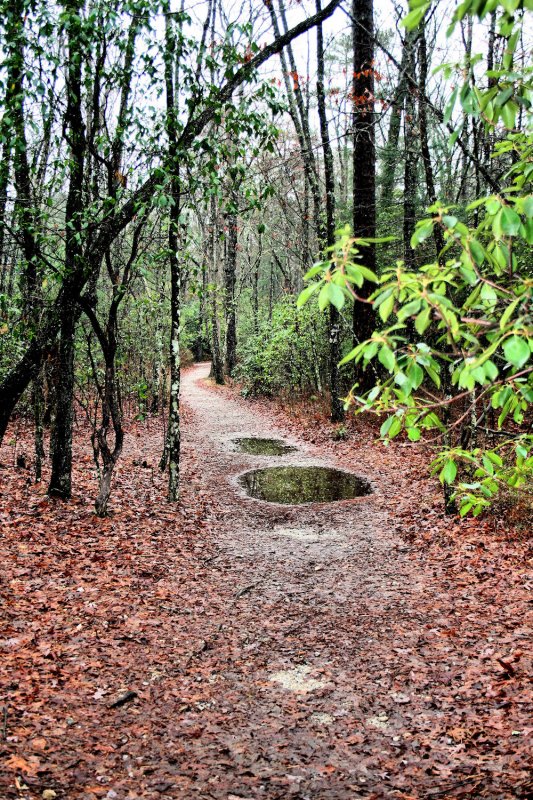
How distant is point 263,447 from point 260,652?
32.3ft

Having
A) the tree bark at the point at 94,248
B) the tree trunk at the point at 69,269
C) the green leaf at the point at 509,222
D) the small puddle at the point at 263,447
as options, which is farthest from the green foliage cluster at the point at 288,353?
the green leaf at the point at 509,222

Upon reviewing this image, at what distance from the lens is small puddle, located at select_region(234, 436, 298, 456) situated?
14.3 meters

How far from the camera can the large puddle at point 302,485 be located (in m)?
10.4

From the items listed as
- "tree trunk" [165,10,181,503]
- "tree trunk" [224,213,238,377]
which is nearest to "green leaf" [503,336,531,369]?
"tree trunk" [165,10,181,503]

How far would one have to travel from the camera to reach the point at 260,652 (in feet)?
17.1

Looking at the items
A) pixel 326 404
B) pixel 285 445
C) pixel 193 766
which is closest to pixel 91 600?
pixel 193 766

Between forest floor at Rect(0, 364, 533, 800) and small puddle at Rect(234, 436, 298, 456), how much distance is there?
472 centimetres

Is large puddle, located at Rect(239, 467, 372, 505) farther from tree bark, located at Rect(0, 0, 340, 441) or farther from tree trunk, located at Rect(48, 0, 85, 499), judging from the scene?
tree bark, located at Rect(0, 0, 340, 441)

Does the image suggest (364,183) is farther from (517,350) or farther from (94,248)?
(517,350)

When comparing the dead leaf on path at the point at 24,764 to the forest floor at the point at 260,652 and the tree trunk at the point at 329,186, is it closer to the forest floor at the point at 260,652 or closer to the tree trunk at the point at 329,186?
the forest floor at the point at 260,652

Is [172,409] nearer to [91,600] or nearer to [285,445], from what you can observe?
[91,600]

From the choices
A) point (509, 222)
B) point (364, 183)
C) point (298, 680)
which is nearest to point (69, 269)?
point (298, 680)

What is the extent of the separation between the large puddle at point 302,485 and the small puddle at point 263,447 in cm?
168

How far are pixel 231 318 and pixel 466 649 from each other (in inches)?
1019
